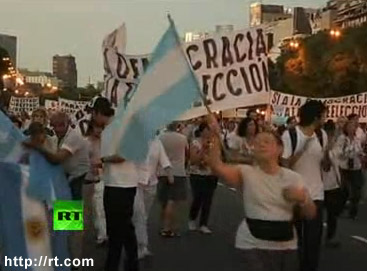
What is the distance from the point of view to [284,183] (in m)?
6.14

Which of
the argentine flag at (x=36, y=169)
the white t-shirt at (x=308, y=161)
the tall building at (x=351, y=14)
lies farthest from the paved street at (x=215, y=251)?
the tall building at (x=351, y=14)

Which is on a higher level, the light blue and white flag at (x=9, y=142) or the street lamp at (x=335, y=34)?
the street lamp at (x=335, y=34)

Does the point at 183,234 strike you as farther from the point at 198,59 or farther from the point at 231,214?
the point at 198,59

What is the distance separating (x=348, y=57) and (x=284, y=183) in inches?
2448

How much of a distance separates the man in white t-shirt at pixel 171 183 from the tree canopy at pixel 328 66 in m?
46.2

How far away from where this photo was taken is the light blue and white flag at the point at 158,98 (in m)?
6.62

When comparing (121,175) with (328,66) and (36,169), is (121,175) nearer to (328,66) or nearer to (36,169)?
(36,169)

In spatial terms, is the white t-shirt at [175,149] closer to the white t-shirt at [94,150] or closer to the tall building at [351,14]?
the white t-shirt at [94,150]

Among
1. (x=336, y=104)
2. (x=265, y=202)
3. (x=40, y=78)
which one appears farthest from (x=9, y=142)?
(x=40, y=78)

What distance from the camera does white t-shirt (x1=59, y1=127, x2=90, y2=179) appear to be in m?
7.66

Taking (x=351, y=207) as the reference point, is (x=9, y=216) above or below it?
above

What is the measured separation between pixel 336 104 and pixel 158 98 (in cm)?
2239

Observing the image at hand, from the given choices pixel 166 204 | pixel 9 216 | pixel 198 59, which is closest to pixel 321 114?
pixel 198 59

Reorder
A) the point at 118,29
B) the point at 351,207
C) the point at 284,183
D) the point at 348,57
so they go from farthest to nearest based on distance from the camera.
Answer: the point at 348,57
the point at 351,207
the point at 118,29
the point at 284,183
